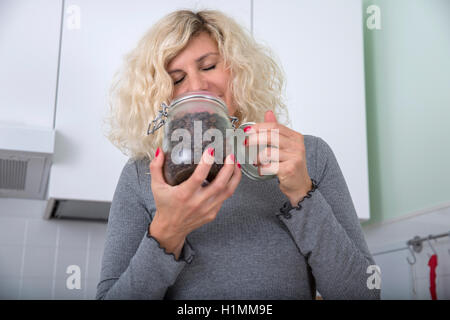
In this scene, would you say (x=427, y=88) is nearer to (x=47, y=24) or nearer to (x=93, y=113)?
(x=93, y=113)

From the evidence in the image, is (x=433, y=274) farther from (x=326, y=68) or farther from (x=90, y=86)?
(x=90, y=86)

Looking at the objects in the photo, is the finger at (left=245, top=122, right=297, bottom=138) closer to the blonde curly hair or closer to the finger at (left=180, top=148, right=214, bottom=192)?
the finger at (left=180, top=148, right=214, bottom=192)

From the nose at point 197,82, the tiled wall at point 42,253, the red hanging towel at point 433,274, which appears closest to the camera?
the nose at point 197,82

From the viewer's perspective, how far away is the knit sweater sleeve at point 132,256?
0.54 metres

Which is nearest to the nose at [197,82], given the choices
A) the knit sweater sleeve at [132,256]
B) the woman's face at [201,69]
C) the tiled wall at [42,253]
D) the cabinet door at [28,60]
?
the woman's face at [201,69]

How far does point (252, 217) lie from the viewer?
2.23ft

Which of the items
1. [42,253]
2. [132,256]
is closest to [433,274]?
[132,256]

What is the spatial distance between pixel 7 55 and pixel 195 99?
3.54 ft

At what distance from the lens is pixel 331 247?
57 centimetres

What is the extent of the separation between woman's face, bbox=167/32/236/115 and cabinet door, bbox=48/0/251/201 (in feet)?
2.02

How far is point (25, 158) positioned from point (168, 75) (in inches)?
27.9

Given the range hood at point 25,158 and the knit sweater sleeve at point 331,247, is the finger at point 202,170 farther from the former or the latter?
the range hood at point 25,158

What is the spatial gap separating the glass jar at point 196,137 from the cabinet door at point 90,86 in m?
0.90
